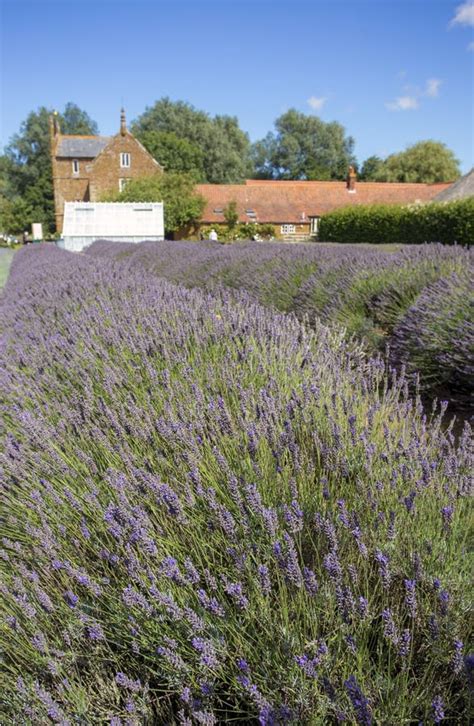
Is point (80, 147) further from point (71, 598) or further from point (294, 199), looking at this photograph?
point (71, 598)

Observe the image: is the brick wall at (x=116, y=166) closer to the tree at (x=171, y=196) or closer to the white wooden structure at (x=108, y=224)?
the tree at (x=171, y=196)

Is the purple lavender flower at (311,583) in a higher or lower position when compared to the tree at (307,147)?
lower

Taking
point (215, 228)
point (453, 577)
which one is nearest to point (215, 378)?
point (453, 577)

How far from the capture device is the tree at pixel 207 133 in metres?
60.1

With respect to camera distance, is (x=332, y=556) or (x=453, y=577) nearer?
(x=332, y=556)

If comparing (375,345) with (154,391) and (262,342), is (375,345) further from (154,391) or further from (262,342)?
(154,391)

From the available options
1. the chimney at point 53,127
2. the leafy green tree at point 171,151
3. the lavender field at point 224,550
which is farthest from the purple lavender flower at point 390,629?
the chimney at point 53,127

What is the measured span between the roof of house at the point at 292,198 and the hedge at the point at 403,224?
724 inches

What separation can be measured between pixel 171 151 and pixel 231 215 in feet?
64.2

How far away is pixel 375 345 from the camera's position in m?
6.02

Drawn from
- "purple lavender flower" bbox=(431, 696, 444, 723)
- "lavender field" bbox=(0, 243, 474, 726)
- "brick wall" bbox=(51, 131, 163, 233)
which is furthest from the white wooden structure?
"purple lavender flower" bbox=(431, 696, 444, 723)

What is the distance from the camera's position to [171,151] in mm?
55750

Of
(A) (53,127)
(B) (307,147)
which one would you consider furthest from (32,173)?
(B) (307,147)

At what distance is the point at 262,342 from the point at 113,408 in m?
0.90
